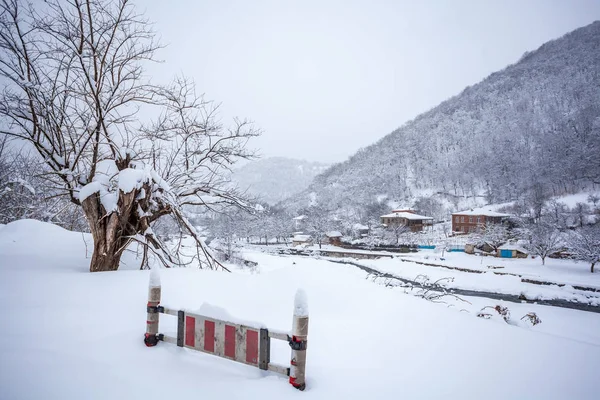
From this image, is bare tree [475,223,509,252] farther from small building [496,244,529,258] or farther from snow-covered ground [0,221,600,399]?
snow-covered ground [0,221,600,399]

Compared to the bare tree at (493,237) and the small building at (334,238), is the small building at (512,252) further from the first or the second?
the small building at (334,238)

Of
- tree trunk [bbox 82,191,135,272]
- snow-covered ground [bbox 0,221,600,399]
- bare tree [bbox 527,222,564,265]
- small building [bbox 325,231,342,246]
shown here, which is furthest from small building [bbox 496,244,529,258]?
tree trunk [bbox 82,191,135,272]

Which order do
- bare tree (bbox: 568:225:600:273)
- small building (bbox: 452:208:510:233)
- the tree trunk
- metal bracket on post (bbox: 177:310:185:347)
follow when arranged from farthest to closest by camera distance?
small building (bbox: 452:208:510:233)
bare tree (bbox: 568:225:600:273)
the tree trunk
metal bracket on post (bbox: 177:310:185:347)

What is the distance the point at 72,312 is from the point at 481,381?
5.11 meters

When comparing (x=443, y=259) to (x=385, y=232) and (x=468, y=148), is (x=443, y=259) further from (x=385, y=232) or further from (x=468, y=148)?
(x=468, y=148)

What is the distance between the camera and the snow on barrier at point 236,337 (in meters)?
2.55

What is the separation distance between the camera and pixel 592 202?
4934 cm

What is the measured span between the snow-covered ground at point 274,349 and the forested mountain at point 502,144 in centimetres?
6506

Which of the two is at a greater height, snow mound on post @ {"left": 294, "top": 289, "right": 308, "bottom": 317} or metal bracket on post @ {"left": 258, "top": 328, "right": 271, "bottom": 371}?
snow mound on post @ {"left": 294, "top": 289, "right": 308, "bottom": 317}

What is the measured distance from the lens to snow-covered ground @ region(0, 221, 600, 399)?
8.57 feet

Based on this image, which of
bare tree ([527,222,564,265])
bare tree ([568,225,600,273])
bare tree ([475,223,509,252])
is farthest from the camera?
bare tree ([475,223,509,252])

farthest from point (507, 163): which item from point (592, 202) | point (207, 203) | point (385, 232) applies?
point (207, 203)

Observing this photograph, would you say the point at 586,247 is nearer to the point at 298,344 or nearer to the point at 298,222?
the point at 298,344

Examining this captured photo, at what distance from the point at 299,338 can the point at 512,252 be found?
45.1 meters
